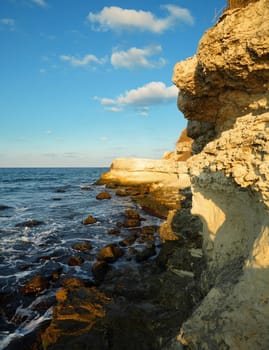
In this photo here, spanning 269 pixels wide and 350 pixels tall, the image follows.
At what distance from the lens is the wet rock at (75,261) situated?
1122 centimetres

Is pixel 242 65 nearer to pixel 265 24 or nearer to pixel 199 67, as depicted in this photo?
pixel 265 24

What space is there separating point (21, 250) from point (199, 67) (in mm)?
12532

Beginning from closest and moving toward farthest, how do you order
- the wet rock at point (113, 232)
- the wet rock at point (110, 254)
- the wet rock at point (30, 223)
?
the wet rock at point (110, 254)
the wet rock at point (113, 232)
the wet rock at point (30, 223)

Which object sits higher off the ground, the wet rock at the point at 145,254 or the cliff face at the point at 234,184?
the cliff face at the point at 234,184

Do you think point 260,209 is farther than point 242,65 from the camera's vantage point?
No

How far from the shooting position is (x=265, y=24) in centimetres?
651

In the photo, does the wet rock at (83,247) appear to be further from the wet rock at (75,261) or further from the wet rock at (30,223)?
the wet rock at (30,223)

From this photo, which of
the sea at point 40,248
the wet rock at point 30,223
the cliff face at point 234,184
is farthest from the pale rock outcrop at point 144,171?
the cliff face at point 234,184

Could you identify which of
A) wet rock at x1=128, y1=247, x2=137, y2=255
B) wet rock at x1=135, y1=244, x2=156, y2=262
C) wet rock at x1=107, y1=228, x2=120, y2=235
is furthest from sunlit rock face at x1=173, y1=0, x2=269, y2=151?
wet rock at x1=107, y1=228, x2=120, y2=235

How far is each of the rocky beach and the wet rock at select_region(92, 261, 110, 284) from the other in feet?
0.14

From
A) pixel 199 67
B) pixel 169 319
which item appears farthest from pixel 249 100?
pixel 169 319

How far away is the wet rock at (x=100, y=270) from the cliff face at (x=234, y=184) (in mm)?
5184

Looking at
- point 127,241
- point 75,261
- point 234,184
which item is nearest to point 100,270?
point 75,261

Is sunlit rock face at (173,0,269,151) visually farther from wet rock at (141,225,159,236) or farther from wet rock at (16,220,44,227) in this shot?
wet rock at (16,220,44,227)
